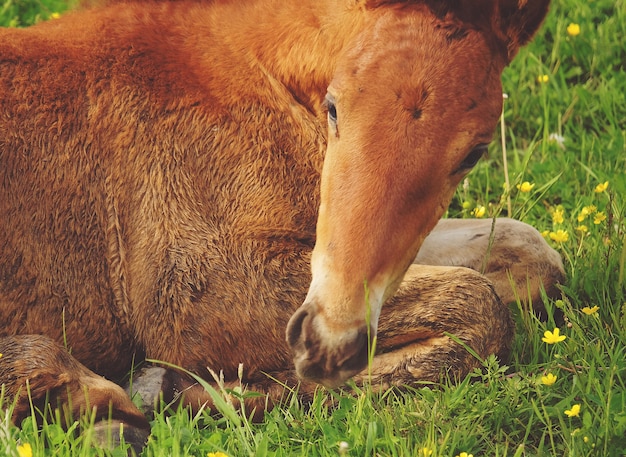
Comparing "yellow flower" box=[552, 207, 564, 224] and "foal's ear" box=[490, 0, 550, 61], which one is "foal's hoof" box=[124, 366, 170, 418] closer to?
"foal's ear" box=[490, 0, 550, 61]

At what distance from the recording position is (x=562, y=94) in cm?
634

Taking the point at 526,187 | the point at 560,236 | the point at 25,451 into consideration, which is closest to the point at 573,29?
the point at 526,187

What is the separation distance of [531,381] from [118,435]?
1.58 m

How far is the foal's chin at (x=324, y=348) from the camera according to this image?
331 cm

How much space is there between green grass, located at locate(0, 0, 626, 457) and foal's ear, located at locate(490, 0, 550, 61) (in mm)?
1165

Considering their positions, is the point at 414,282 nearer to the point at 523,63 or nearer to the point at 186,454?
the point at 186,454

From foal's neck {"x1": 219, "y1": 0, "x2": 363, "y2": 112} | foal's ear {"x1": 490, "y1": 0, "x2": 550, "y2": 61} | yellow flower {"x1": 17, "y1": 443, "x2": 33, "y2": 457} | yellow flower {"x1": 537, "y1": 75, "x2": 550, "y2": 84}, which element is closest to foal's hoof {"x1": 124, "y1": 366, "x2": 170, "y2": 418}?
yellow flower {"x1": 17, "y1": 443, "x2": 33, "y2": 457}

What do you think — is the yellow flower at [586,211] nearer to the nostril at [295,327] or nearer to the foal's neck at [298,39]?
the foal's neck at [298,39]

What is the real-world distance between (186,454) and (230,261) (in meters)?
0.93

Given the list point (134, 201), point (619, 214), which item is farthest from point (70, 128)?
point (619, 214)

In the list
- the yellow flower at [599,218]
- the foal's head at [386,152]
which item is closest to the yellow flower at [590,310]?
the yellow flower at [599,218]

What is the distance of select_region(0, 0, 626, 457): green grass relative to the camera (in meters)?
3.47

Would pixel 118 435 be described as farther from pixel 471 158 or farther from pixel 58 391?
pixel 471 158

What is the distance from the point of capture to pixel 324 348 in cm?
331
